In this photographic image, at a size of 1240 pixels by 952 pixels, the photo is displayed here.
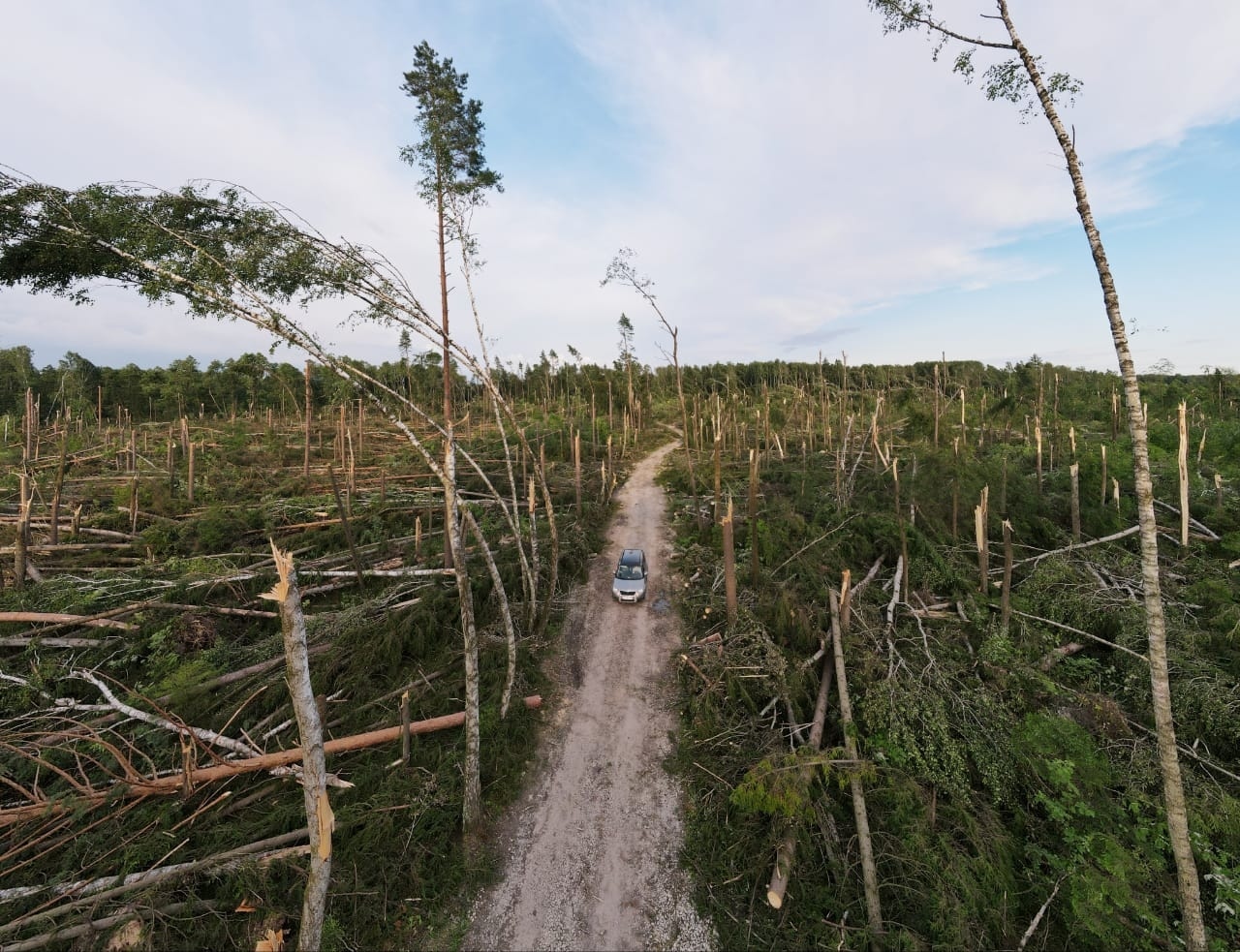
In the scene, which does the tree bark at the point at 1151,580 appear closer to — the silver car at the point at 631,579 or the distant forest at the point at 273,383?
the silver car at the point at 631,579

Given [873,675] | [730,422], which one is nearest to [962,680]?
[873,675]

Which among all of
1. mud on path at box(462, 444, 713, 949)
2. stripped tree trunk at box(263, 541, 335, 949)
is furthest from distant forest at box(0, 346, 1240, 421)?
stripped tree trunk at box(263, 541, 335, 949)

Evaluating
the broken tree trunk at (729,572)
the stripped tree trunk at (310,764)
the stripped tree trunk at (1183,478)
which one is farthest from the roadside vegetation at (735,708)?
the stripped tree trunk at (310,764)

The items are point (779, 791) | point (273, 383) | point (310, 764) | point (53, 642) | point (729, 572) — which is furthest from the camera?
point (273, 383)

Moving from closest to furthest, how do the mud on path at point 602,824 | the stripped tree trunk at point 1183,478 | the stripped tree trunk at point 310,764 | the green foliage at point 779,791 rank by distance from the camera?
the stripped tree trunk at point 310,764
the mud on path at point 602,824
the green foliage at point 779,791
the stripped tree trunk at point 1183,478

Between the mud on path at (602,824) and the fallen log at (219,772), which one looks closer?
the mud on path at (602,824)

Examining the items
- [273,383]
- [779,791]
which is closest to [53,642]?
[779,791]

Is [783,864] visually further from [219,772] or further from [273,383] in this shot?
[273,383]

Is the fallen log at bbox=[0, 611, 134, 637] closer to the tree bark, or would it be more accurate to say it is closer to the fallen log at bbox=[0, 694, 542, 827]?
the fallen log at bbox=[0, 694, 542, 827]
